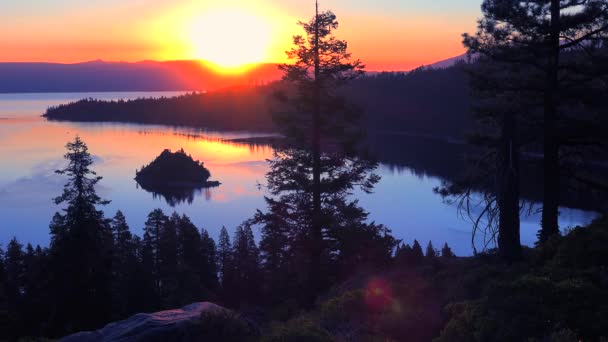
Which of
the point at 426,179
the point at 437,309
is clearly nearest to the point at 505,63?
the point at 437,309

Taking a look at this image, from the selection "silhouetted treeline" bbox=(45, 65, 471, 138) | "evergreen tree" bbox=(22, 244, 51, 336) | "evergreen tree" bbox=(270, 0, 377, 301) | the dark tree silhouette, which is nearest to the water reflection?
"evergreen tree" bbox=(22, 244, 51, 336)

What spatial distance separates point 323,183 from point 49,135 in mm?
120205

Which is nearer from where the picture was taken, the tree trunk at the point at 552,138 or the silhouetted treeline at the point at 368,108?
the tree trunk at the point at 552,138

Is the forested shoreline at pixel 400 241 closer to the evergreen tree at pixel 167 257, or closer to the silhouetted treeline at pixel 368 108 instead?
the evergreen tree at pixel 167 257

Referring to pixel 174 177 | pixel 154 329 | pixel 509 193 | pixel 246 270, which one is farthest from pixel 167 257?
pixel 174 177

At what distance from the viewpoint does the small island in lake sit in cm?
7150

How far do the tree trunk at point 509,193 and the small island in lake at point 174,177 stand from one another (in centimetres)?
6036

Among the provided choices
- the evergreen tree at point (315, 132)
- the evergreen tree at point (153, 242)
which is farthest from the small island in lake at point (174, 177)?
the evergreen tree at point (315, 132)

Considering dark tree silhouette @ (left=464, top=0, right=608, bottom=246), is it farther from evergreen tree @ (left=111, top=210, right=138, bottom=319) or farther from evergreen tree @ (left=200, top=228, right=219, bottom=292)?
evergreen tree @ (left=200, top=228, right=219, bottom=292)

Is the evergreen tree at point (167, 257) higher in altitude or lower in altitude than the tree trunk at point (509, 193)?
lower

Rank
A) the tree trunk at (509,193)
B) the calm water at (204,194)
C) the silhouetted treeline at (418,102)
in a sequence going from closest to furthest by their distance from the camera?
the tree trunk at (509,193)
the calm water at (204,194)
the silhouetted treeline at (418,102)

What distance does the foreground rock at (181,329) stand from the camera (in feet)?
24.7

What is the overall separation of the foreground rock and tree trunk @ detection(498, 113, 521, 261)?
6116mm

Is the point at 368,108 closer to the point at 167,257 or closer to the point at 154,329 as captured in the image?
the point at 167,257
